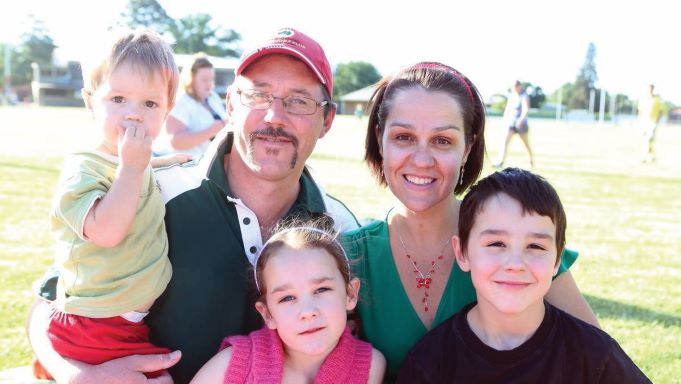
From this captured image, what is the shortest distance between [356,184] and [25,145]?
13.2 metres

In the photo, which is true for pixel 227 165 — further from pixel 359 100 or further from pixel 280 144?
pixel 359 100

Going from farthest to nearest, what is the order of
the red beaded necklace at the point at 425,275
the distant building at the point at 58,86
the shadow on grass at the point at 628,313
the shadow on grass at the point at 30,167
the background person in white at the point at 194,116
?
the distant building at the point at 58,86
the shadow on grass at the point at 30,167
the background person in white at the point at 194,116
the shadow on grass at the point at 628,313
the red beaded necklace at the point at 425,275

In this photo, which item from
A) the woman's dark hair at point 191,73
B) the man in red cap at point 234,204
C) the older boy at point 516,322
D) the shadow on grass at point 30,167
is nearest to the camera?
the older boy at point 516,322

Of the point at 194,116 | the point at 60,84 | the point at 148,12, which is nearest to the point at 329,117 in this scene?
the point at 194,116

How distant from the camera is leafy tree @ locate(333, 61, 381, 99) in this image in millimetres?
102438

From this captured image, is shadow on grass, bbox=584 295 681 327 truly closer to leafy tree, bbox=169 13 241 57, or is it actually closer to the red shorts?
the red shorts

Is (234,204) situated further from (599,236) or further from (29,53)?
(29,53)

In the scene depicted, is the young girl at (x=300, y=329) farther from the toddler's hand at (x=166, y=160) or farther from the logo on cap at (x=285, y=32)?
the logo on cap at (x=285, y=32)

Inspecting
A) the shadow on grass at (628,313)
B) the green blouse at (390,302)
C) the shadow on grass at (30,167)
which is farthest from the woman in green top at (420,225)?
the shadow on grass at (30,167)

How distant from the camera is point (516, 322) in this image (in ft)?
8.30

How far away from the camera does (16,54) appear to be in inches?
4075

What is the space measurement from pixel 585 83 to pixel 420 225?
134748 millimetres

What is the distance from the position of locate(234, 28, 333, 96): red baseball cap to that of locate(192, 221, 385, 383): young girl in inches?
31.9

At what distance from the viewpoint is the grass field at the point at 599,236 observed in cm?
529
